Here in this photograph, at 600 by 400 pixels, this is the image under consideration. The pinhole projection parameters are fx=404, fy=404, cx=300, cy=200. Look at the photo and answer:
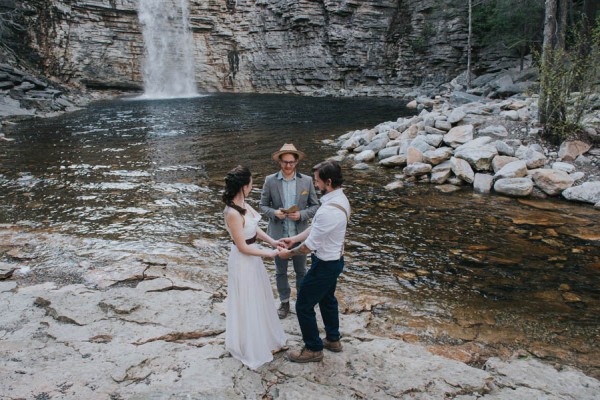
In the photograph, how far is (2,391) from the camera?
3270 mm

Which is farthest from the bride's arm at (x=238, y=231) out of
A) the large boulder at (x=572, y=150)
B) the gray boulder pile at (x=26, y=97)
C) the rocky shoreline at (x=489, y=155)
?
the gray boulder pile at (x=26, y=97)

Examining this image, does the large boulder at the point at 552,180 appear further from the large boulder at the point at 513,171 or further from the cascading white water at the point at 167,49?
the cascading white water at the point at 167,49

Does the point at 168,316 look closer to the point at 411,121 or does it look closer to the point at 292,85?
the point at 411,121

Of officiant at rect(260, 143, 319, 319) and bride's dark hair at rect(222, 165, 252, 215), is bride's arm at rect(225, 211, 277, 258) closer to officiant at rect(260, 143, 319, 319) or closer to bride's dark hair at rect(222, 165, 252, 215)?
bride's dark hair at rect(222, 165, 252, 215)

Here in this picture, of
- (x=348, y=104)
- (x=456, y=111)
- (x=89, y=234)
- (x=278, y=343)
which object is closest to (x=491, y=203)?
(x=456, y=111)

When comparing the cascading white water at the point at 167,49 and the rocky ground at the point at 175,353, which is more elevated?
the cascading white water at the point at 167,49

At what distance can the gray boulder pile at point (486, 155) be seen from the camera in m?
9.68

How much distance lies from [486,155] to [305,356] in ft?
29.7

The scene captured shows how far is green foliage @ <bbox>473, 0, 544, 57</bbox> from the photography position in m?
27.7

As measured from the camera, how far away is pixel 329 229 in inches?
145

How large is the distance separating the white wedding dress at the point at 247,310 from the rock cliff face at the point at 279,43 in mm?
35453

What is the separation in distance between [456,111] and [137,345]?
13126 millimetres

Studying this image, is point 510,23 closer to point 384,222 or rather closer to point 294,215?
point 384,222

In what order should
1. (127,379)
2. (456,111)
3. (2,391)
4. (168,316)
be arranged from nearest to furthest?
(2,391), (127,379), (168,316), (456,111)
